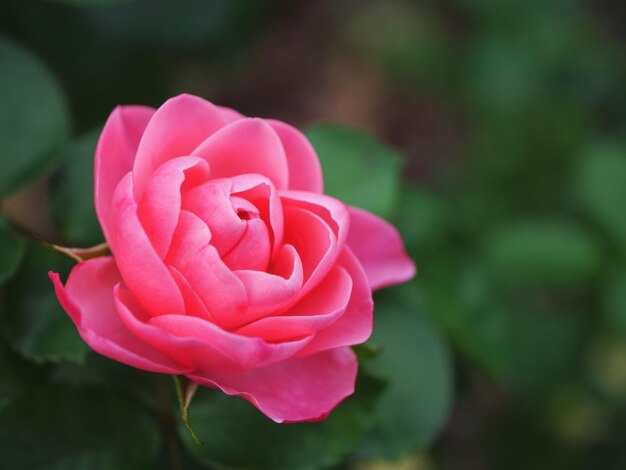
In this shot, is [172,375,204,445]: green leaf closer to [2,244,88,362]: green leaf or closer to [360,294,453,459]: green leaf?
[2,244,88,362]: green leaf

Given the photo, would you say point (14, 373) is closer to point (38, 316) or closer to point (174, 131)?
point (38, 316)

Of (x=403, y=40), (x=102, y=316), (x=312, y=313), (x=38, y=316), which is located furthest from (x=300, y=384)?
(x=403, y=40)

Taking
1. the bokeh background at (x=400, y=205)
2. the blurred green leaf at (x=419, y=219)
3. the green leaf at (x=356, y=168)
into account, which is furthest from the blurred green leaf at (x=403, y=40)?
the green leaf at (x=356, y=168)

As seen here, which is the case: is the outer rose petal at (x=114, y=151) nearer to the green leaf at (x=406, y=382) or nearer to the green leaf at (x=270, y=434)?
the green leaf at (x=270, y=434)

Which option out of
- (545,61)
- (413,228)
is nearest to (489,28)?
(545,61)

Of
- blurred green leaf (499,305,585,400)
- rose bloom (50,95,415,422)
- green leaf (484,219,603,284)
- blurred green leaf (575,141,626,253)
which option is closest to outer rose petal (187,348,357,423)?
rose bloom (50,95,415,422)
